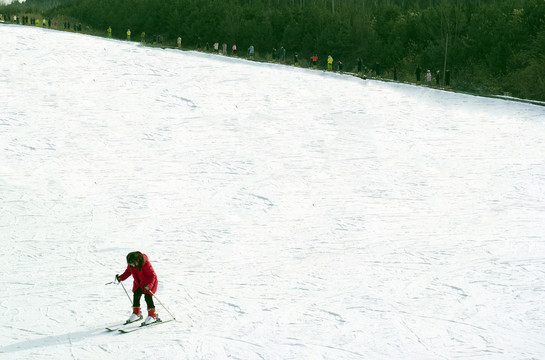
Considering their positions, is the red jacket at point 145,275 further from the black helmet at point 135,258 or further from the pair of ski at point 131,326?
the pair of ski at point 131,326

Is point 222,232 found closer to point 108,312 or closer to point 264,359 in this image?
point 108,312

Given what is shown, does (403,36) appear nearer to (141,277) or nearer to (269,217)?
(269,217)

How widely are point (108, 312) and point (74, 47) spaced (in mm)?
28123

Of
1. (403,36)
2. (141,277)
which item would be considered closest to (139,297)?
(141,277)

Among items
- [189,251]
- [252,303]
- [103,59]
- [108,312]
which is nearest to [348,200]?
[189,251]

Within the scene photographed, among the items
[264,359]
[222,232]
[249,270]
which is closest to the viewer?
[264,359]

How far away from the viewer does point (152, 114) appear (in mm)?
23109

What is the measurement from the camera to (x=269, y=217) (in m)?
14.4

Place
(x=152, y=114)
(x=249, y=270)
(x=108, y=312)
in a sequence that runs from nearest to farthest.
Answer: (x=108, y=312)
(x=249, y=270)
(x=152, y=114)

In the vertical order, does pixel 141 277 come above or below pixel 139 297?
above

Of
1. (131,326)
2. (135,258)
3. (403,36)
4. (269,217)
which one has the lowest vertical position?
(131,326)

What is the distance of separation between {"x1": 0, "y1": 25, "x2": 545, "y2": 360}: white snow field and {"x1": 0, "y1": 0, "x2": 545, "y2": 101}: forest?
6784 millimetres

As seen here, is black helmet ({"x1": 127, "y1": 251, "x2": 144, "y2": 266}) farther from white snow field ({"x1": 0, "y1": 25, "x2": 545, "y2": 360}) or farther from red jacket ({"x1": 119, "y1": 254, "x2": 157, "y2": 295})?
white snow field ({"x1": 0, "y1": 25, "x2": 545, "y2": 360})

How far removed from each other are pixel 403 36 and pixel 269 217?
1089 inches
